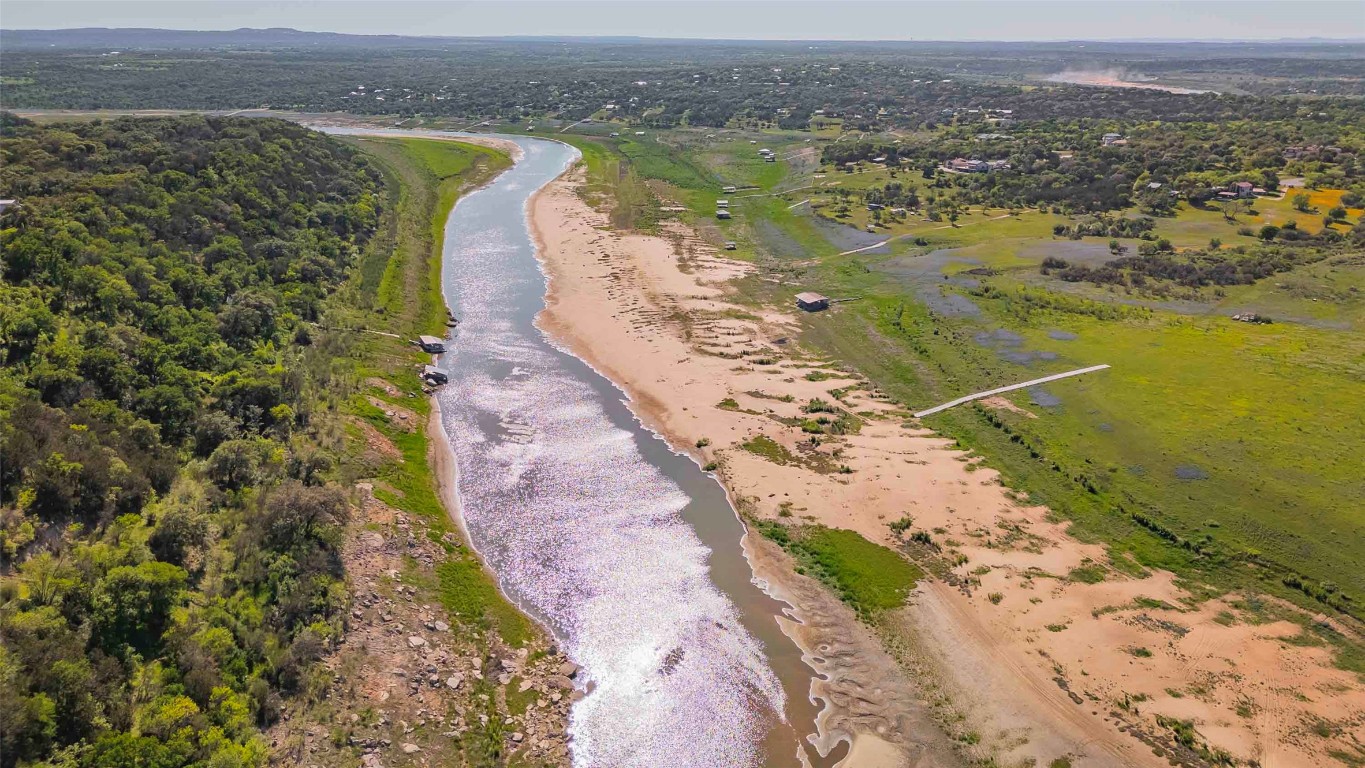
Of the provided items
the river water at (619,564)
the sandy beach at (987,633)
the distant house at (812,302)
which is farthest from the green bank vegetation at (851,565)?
the distant house at (812,302)

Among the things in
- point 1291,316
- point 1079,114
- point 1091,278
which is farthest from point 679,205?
point 1079,114

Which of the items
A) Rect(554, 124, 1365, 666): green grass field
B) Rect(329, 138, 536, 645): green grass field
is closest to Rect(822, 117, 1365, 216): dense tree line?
Rect(554, 124, 1365, 666): green grass field

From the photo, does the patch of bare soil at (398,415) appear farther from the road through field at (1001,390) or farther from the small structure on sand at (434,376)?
the road through field at (1001,390)

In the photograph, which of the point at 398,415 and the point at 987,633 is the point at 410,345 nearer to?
the point at 398,415

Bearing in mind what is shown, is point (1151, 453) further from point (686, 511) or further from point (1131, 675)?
point (686, 511)

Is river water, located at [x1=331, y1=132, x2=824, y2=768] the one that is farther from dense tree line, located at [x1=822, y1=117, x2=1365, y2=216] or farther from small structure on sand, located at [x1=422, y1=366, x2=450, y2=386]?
dense tree line, located at [x1=822, y1=117, x2=1365, y2=216]

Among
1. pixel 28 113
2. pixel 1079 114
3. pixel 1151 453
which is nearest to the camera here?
pixel 1151 453

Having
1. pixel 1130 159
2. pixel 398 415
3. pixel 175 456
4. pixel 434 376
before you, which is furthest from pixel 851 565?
pixel 1130 159
